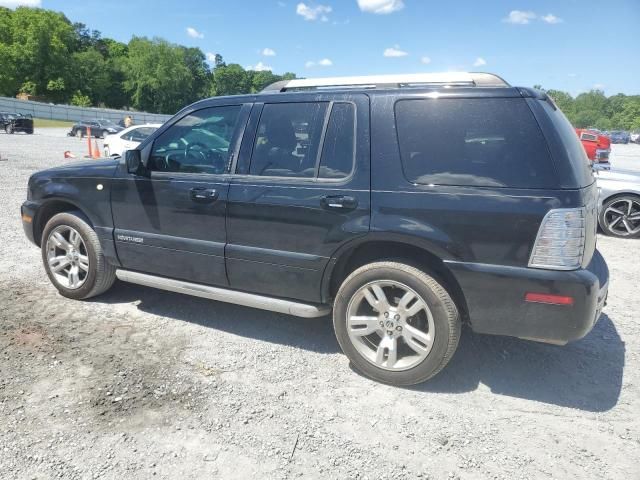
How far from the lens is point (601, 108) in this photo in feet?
389

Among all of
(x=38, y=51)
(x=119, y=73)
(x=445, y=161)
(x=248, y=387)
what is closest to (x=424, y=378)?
(x=248, y=387)

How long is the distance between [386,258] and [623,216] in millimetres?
6375

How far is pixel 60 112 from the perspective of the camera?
203 feet

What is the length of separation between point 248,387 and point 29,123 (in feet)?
129

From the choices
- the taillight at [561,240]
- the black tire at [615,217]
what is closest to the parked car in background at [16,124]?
the black tire at [615,217]

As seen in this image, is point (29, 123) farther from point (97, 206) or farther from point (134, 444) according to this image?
point (134, 444)

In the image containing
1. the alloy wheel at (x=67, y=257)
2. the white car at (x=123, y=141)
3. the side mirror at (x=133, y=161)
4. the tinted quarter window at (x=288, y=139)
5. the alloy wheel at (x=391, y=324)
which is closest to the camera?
the alloy wheel at (x=391, y=324)

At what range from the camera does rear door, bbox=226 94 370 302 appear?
3213 mm

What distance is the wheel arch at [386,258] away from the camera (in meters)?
3.08

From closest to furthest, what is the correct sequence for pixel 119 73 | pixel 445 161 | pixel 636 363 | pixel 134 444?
1. pixel 134 444
2. pixel 445 161
3. pixel 636 363
4. pixel 119 73

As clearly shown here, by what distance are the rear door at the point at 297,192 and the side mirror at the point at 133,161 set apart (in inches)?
37.0

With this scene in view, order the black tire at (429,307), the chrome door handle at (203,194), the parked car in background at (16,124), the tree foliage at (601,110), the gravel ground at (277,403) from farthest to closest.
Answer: the tree foliage at (601,110)
the parked car in background at (16,124)
the chrome door handle at (203,194)
the black tire at (429,307)
the gravel ground at (277,403)

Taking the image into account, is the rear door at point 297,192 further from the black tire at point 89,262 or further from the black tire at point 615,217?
the black tire at point 615,217

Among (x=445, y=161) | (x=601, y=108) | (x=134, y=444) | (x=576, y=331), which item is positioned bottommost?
(x=134, y=444)
